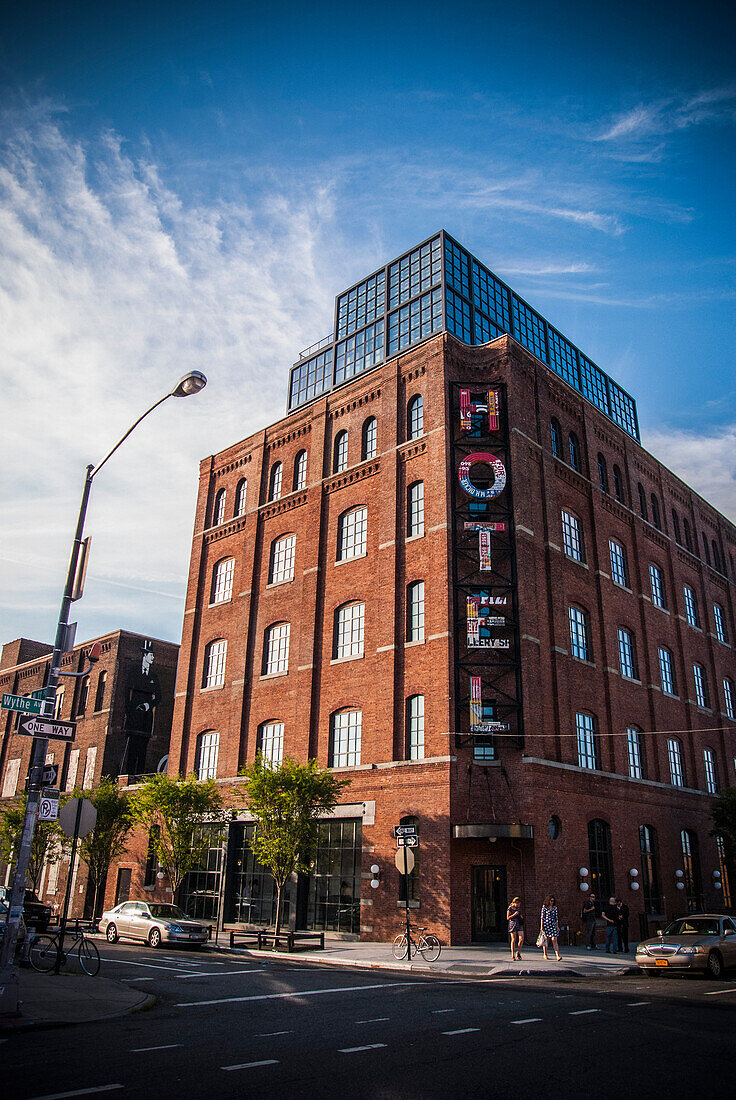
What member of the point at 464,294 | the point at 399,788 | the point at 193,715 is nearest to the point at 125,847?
the point at 193,715

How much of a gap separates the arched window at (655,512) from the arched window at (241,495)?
2115 centimetres

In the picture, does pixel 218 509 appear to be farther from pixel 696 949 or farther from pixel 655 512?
pixel 696 949

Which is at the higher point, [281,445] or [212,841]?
[281,445]

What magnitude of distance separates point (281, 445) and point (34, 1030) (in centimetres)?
3112

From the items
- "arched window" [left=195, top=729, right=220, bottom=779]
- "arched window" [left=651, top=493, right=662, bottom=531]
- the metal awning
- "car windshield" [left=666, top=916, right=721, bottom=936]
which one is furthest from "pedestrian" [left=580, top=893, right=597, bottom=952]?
"arched window" [left=651, top=493, right=662, bottom=531]

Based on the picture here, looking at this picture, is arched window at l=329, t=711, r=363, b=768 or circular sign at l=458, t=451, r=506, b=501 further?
arched window at l=329, t=711, r=363, b=768

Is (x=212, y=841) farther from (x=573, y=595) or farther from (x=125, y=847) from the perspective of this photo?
(x=573, y=595)

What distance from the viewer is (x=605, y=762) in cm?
3141

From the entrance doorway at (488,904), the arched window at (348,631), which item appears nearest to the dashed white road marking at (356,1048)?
the entrance doorway at (488,904)

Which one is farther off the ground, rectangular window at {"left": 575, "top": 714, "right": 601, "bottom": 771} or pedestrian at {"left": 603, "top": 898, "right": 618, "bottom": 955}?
rectangular window at {"left": 575, "top": 714, "right": 601, "bottom": 771}

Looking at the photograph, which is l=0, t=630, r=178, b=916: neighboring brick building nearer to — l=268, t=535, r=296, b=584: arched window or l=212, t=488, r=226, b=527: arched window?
l=212, t=488, r=226, b=527: arched window

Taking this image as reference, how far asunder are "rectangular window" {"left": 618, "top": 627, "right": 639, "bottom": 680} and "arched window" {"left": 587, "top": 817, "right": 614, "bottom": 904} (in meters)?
7.41

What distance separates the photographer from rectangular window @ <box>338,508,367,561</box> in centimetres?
3353

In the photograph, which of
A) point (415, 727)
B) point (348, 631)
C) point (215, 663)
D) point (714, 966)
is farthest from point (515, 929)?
point (215, 663)
